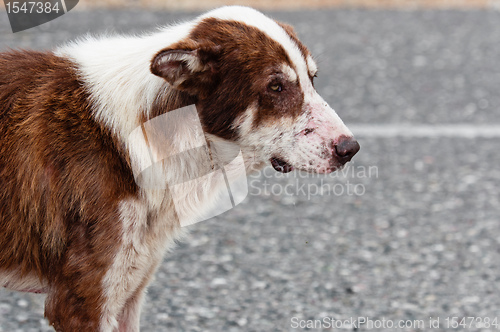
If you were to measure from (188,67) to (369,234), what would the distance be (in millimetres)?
2900

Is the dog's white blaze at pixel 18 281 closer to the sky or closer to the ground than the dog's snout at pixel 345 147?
closer to the ground

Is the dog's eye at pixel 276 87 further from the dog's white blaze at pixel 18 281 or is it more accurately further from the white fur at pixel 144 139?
the dog's white blaze at pixel 18 281

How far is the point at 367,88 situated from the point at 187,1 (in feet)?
14.0

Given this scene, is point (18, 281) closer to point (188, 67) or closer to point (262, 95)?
point (188, 67)

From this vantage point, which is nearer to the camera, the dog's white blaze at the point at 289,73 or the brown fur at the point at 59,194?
the brown fur at the point at 59,194

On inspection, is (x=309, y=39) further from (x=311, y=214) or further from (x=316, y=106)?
(x=316, y=106)

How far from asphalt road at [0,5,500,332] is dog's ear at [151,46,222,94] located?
120cm

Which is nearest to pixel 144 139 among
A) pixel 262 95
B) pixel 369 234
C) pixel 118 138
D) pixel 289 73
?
pixel 118 138

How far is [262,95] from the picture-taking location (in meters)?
2.88

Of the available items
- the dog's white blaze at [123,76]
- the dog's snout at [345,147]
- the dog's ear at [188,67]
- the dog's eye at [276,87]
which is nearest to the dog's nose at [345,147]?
the dog's snout at [345,147]

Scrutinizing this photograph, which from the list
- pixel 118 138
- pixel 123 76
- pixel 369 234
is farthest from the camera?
pixel 369 234

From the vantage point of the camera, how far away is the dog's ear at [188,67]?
8.79ft

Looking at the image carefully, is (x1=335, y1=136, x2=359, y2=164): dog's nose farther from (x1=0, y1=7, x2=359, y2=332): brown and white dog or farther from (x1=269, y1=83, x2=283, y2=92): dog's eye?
(x1=269, y1=83, x2=283, y2=92): dog's eye

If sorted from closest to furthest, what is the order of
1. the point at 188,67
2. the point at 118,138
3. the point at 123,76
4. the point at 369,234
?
the point at 188,67 < the point at 118,138 < the point at 123,76 < the point at 369,234
